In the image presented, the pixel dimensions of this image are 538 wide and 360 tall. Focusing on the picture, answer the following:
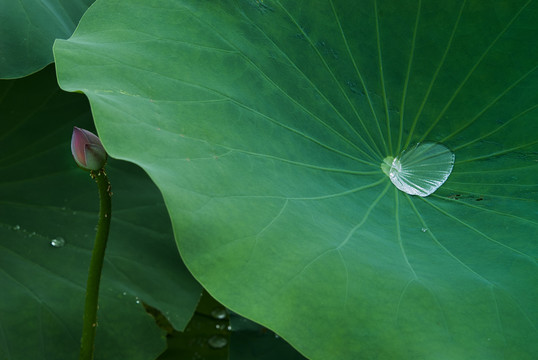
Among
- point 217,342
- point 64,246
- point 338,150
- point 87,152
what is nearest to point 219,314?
point 217,342

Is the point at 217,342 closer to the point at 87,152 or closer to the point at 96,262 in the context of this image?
the point at 96,262

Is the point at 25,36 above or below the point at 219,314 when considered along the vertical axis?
above

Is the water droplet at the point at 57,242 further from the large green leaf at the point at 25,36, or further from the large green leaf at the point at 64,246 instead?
the large green leaf at the point at 25,36

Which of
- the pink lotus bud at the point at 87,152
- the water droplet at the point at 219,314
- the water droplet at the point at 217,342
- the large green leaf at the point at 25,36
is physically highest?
the large green leaf at the point at 25,36

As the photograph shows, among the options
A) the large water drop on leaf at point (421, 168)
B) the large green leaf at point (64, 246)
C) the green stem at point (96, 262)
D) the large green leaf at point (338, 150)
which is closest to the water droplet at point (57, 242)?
the large green leaf at point (64, 246)

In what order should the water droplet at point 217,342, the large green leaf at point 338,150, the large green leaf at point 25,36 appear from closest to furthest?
the large green leaf at point 338,150
the large green leaf at point 25,36
the water droplet at point 217,342

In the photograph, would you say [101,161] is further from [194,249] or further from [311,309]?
[311,309]
